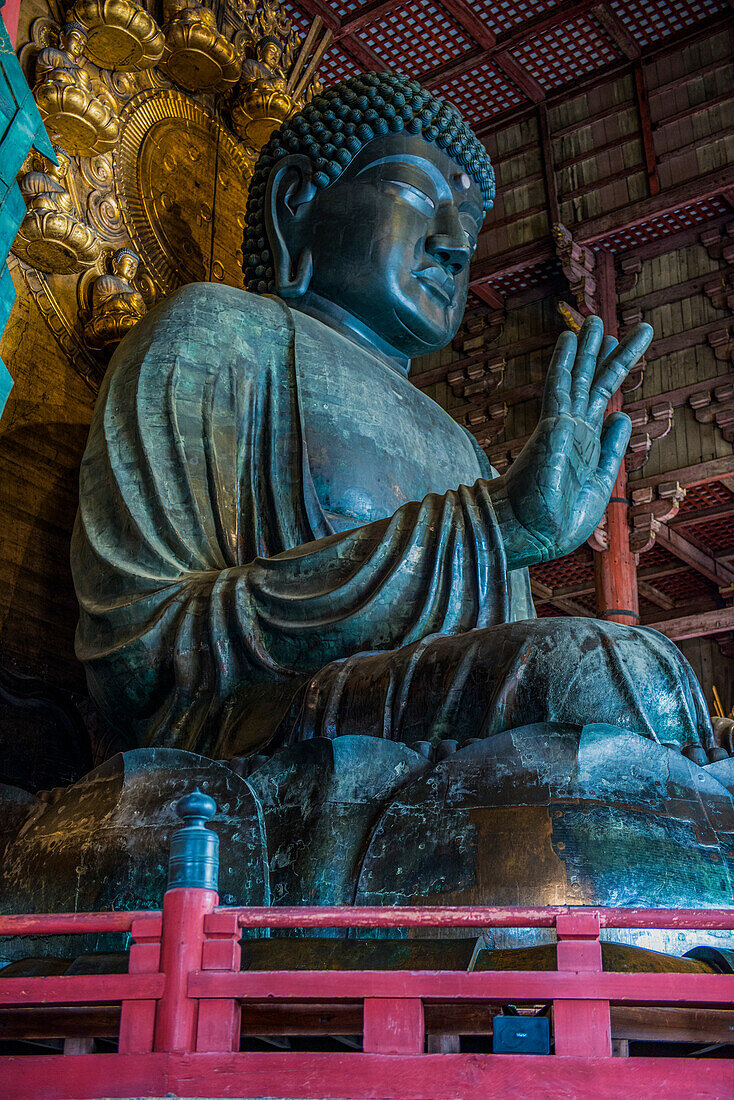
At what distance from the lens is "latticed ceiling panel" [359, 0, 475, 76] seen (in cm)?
631

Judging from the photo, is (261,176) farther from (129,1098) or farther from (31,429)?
(129,1098)

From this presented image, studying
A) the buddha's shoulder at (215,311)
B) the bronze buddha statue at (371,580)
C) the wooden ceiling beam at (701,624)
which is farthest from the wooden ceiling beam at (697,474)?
the buddha's shoulder at (215,311)

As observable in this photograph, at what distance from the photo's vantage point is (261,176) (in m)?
3.81

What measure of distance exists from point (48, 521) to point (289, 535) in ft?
2.60

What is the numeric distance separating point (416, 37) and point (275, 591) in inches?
185

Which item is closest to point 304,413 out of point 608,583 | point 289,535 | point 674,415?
point 289,535

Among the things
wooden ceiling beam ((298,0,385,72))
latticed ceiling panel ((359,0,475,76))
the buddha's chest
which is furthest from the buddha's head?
latticed ceiling panel ((359,0,475,76))

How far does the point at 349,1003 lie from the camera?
1437mm

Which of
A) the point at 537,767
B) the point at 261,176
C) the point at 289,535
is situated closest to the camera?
the point at 537,767

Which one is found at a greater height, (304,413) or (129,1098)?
(304,413)

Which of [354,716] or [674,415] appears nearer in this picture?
[354,716]

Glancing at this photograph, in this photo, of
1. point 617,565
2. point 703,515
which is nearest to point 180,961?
point 617,565

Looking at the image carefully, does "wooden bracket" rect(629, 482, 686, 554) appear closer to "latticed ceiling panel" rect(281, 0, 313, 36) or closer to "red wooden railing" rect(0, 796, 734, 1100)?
"latticed ceiling panel" rect(281, 0, 313, 36)

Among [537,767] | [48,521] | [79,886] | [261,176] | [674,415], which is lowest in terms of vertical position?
[79,886]
